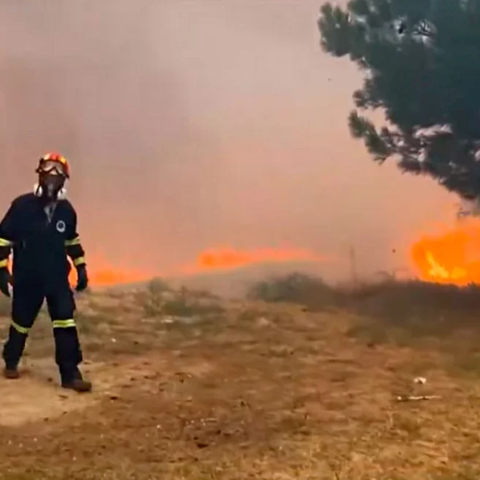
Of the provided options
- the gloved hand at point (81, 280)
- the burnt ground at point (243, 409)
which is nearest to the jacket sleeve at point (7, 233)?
the gloved hand at point (81, 280)

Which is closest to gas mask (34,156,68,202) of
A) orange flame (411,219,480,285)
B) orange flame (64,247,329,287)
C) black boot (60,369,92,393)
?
black boot (60,369,92,393)

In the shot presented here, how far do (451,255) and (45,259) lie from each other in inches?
174

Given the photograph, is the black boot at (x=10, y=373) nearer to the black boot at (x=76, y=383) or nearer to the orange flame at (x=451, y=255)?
the black boot at (x=76, y=383)

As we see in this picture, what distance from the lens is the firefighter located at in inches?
180

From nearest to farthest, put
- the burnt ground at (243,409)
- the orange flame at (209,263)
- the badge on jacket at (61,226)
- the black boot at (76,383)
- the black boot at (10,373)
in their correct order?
1. the burnt ground at (243,409)
2. the black boot at (76,383)
3. the badge on jacket at (61,226)
4. the black boot at (10,373)
5. the orange flame at (209,263)

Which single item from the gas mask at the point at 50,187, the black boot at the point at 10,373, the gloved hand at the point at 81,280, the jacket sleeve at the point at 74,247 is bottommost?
the black boot at the point at 10,373

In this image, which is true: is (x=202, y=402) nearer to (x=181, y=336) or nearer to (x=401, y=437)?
(x=401, y=437)

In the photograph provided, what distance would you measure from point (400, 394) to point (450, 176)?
115 inches

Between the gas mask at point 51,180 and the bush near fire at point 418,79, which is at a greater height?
the bush near fire at point 418,79

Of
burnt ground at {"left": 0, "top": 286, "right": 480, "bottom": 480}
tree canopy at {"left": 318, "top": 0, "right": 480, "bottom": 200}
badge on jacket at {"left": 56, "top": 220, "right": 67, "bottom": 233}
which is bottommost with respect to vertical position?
burnt ground at {"left": 0, "top": 286, "right": 480, "bottom": 480}

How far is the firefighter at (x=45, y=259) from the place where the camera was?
457 cm

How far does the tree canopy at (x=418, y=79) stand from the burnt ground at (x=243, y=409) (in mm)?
1594

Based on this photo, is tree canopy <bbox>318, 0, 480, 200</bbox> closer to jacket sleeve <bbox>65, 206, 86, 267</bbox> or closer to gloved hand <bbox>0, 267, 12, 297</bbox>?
jacket sleeve <bbox>65, 206, 86, 267</bbox>

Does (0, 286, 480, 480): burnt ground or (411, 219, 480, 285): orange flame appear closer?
(0, 286, 480, 480): burnt ground
